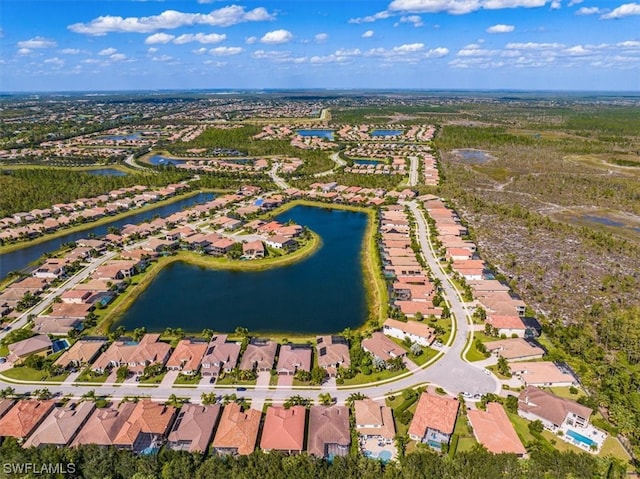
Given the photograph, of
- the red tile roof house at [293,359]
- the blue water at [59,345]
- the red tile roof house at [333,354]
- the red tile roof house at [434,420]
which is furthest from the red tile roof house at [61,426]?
the red tile roof house at [434,420]

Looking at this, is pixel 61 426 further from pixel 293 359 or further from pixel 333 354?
pixel 333 354

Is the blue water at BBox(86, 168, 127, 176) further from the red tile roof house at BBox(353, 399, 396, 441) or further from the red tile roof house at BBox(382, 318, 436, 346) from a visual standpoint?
the red tile roof house at BBox(353, 399, 396, 441)

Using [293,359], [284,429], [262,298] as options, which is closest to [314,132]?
[262,298]

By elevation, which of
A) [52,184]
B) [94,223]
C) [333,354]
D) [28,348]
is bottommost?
[333,354]

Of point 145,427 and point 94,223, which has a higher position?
point 94,223

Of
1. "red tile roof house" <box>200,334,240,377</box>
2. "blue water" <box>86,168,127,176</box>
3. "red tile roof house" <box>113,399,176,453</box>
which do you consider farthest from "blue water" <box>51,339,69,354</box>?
"blue water" <box>86,168,127,176</box>

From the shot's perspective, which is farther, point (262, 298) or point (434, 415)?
point (262, 298)
